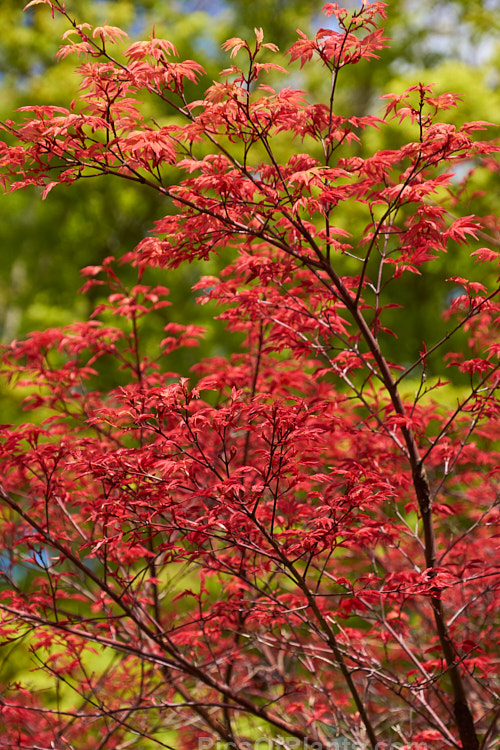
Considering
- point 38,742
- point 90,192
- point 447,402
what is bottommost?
point 38,742

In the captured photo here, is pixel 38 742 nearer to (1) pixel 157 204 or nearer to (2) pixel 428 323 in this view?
(2) pixel 428 323

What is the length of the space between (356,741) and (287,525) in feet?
2.73

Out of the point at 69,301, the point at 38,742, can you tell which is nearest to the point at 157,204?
the point at 69,301

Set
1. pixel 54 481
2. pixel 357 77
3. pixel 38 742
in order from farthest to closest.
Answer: pixel 357 77, pixel 38 742, pixel 54 481

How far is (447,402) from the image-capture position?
5715 mm

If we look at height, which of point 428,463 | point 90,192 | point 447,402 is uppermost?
point 90,192

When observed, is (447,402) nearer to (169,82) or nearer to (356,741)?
(356,741)

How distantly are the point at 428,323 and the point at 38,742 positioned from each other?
541 centimetres

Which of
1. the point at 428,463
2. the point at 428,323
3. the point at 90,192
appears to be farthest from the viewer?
the point at 90,192

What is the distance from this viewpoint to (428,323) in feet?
22.9

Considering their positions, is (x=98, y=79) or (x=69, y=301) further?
(x=69, y=301)

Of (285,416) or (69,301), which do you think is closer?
(285,416)

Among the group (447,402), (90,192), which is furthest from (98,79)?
(90,192)

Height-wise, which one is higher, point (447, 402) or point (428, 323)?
point (428, 323)
